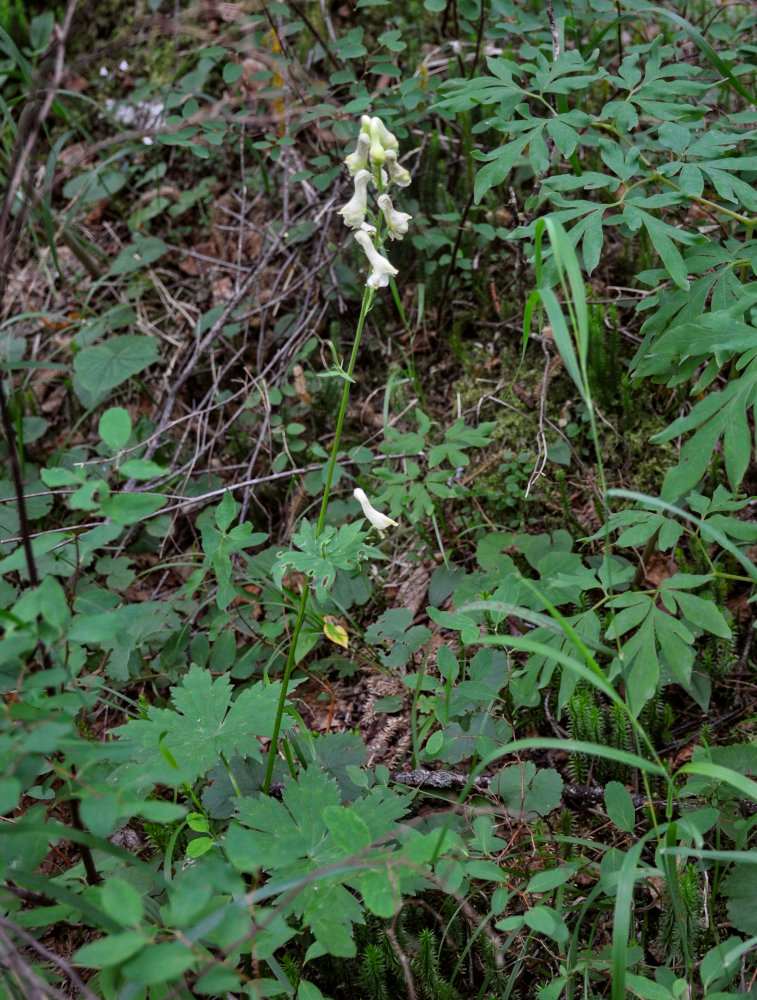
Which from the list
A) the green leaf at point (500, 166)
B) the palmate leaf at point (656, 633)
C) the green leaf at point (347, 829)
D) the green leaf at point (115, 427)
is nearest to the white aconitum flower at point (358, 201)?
the green leaf at point (500, 166)

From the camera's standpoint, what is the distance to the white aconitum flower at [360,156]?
1.74 metres

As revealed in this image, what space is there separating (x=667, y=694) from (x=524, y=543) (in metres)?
0.64

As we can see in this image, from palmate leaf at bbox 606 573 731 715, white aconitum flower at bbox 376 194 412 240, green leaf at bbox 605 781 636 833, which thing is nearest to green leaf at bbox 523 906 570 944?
green leaf at bbox 605 781 636 833

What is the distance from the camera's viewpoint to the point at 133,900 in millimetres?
1084

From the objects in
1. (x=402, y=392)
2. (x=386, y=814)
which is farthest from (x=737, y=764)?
(x=402, y=392)

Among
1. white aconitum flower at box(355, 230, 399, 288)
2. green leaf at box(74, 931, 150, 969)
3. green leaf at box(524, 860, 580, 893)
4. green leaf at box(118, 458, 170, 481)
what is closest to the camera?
green leaf at box(74, 931, 150, 969)

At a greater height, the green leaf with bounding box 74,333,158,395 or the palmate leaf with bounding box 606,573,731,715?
the green leaf with bounding box 74,333,158,395

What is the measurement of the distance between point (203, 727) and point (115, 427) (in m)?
0.85

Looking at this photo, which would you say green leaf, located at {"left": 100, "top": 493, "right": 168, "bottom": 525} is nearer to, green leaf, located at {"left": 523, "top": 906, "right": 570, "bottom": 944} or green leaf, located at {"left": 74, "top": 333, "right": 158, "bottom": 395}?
green leaf, located at {"left": 523, "top": 906, "right": 570, "bottom": 944}

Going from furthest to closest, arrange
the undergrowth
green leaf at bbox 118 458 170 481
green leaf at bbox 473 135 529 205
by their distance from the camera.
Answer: green leaf at bbox 473 135 529 205 → the undergrowth → green leaf at bbox 118 458 170 481

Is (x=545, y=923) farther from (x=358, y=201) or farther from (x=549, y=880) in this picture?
(x=358, y=201)

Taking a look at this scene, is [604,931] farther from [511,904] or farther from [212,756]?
[212,756]

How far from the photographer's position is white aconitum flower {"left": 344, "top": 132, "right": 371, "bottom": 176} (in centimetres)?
174

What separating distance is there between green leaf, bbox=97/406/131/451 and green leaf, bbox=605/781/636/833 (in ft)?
4.18
